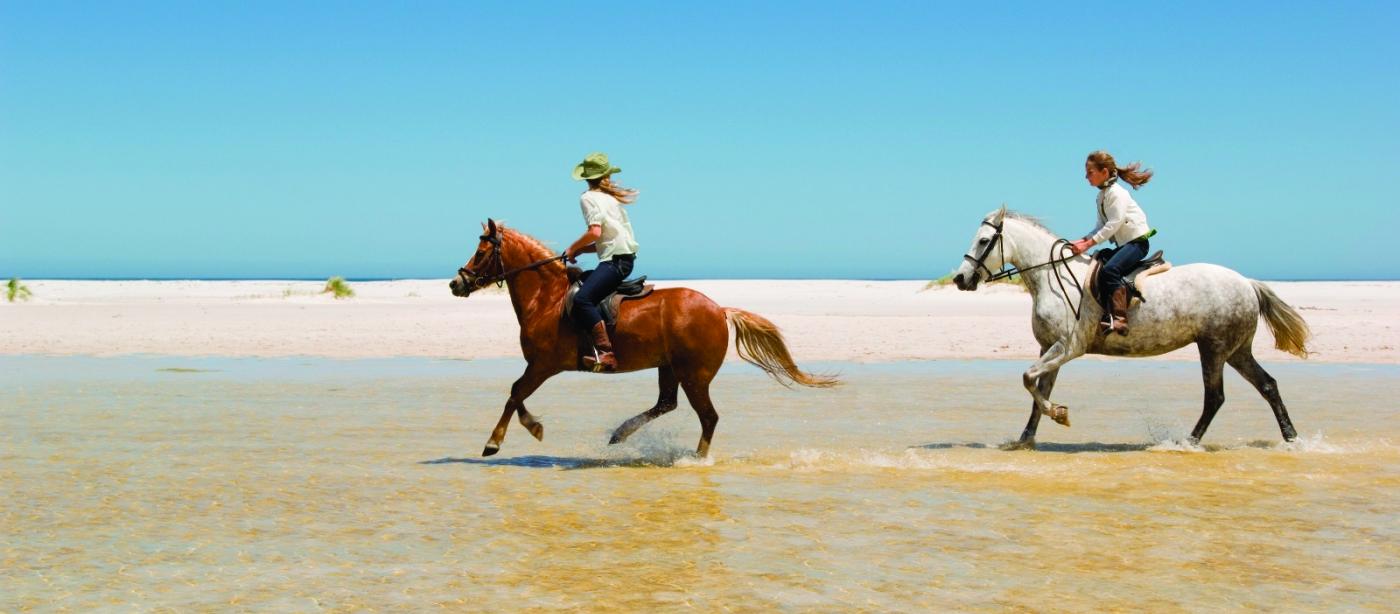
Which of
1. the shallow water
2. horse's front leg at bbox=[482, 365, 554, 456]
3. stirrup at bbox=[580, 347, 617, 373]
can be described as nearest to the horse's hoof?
the shallow water

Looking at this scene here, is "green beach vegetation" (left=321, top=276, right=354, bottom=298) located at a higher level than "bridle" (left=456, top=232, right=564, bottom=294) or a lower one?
lower

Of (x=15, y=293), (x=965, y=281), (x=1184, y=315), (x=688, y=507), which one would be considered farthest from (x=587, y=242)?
(x=15, y=293)

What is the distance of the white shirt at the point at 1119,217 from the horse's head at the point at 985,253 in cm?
83

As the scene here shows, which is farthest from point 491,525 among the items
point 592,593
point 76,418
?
point 76,418

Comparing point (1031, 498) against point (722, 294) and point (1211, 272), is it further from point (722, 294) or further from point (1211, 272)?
point (722, 294)

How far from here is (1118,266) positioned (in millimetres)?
11273

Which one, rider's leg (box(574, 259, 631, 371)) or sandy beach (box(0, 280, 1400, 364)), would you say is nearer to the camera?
rider's leg (box(574, 259, 631, 371))

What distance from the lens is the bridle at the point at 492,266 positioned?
10641 millimetres

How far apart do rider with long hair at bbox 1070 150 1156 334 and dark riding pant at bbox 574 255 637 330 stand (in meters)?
4.10

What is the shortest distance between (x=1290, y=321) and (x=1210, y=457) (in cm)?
222

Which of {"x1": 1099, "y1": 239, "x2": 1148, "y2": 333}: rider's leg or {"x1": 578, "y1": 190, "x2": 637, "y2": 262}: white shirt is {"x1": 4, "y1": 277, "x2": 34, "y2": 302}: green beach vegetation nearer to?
{"x1": 578, "y1": 190, "x2": 637, "y2": 262}: white shirt

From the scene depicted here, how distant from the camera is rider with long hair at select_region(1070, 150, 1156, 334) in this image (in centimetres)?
1123

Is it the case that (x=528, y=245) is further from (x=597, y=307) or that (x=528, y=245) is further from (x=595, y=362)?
(x=595, y=362)

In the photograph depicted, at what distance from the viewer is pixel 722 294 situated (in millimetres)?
51000
